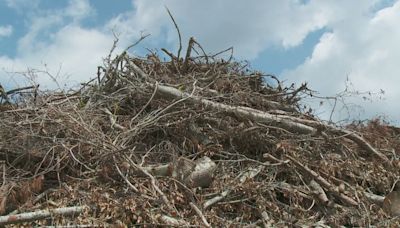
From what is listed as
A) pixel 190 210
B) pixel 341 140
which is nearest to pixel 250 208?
pixel 190 210

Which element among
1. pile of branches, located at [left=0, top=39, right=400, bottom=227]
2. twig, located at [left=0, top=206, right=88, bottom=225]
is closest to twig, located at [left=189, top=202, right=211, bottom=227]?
pile of branches, located at [left=0, top=39, right=400, bottom=227]

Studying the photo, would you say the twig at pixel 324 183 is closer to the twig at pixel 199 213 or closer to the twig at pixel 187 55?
the twig at pixel 199 213

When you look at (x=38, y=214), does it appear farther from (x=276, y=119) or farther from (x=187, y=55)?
(x=187, y=55)

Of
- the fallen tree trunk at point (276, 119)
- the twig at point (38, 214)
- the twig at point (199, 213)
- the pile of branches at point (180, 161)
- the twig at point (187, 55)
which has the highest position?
the twig at point (187, 55)

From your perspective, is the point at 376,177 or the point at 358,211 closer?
the point at 358,211

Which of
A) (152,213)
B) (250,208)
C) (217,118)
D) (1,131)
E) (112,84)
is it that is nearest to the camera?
(152,213)

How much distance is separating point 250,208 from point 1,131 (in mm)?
2664

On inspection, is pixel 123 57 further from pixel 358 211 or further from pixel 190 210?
pixel 358 211

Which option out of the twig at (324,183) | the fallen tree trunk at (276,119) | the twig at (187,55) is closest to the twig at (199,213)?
the twig at (324,183)

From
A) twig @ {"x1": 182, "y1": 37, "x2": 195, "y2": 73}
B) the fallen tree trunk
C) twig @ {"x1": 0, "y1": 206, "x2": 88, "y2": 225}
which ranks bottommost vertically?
twig @ {"x1": 0, "y1": 206, "x2": 88, "y2": 225}

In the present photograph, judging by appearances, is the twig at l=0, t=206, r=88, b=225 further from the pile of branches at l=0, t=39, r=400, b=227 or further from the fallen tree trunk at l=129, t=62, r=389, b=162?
the fallen tree trunk at l=129, t=62, r=389, b=162

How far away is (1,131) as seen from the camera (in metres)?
5.36

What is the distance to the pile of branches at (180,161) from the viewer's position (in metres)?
4.59

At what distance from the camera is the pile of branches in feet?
15.1
